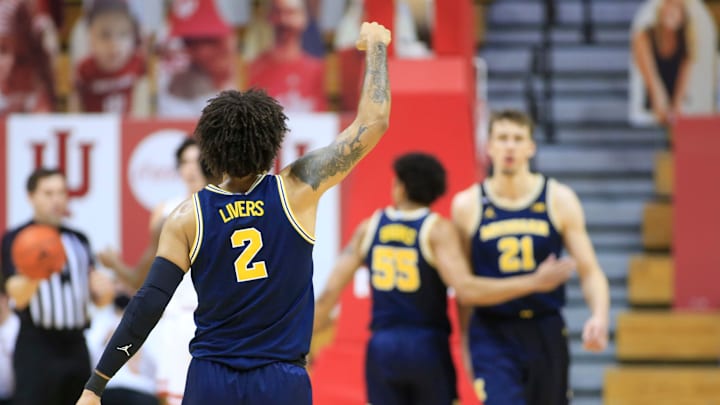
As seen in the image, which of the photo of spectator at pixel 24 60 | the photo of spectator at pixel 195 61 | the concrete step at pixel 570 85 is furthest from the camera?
the concrete step at pixel 570 85

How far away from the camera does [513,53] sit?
39.1 ft

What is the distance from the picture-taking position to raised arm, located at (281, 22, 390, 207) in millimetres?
3996

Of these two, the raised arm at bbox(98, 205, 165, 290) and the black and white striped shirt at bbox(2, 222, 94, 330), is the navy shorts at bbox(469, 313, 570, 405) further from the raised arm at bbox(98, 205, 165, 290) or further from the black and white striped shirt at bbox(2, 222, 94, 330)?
the black and white striped shirt at bbox(2, 222, 94, 330)

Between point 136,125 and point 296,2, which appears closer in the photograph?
point 136,125

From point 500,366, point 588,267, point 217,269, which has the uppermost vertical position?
point 217,269

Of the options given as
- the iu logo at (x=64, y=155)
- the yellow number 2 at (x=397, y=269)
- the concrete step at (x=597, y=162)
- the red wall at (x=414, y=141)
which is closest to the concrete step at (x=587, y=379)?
the concrete step at (x=597, y=162)

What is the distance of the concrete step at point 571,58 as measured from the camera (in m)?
11.7

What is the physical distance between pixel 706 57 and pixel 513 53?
6.13 feet

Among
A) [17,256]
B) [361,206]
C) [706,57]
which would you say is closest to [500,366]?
[361,206]

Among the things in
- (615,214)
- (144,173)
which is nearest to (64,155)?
(144,173)

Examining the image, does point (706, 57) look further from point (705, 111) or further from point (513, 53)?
point (513, 53)

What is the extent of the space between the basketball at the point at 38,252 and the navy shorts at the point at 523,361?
2582mm

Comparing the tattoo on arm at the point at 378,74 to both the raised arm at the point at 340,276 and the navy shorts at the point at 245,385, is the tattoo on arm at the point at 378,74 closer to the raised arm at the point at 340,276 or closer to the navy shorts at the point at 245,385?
the navy shorts at the point at 245,385

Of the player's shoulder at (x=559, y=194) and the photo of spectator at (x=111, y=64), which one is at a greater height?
the photo of spectator at (x=111, y=64)
